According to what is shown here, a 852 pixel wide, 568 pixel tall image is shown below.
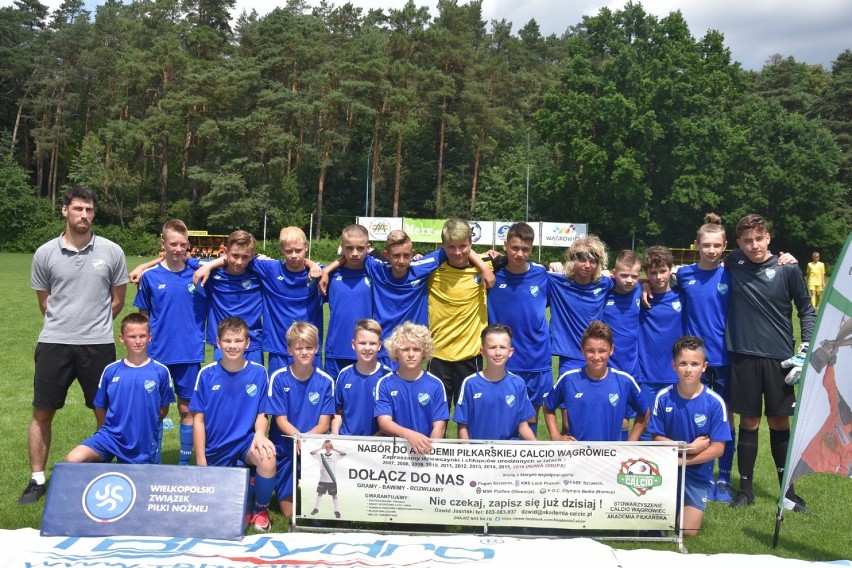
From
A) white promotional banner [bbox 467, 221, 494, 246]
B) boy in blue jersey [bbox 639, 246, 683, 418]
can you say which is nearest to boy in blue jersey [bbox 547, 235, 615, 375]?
boy in blue jersey [bbox 639, 246, 683, 418]

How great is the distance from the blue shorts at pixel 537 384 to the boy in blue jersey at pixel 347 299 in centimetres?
141

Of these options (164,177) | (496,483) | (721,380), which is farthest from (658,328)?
(164,177)

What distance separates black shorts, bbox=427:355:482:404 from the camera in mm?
6203

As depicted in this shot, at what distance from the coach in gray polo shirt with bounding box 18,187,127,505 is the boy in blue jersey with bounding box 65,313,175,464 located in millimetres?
334

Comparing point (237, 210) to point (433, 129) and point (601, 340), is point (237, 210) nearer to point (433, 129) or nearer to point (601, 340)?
point (433, 129)

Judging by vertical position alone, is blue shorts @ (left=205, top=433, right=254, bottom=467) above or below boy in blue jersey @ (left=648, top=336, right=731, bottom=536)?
below

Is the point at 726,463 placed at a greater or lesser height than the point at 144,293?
lesser

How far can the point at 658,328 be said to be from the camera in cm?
624

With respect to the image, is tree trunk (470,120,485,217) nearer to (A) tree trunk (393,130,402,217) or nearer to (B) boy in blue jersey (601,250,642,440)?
(A) tree trunk (393,130,402,217)

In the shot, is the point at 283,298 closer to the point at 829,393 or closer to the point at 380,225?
the point at 829,393

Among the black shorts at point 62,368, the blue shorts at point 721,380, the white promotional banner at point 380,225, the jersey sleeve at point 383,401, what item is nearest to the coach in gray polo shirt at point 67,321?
the black shorts at point 62,368

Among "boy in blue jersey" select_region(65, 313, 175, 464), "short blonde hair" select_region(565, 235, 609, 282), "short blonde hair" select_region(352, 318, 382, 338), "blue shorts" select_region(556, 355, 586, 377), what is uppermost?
"short blonde hair" select_region(565, 235, 609, 282)

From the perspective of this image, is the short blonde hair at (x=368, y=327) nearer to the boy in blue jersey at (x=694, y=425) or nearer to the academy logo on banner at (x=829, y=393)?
the boy in blue jersey at (x=694, y=425)

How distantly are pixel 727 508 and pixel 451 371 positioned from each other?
2373mm
